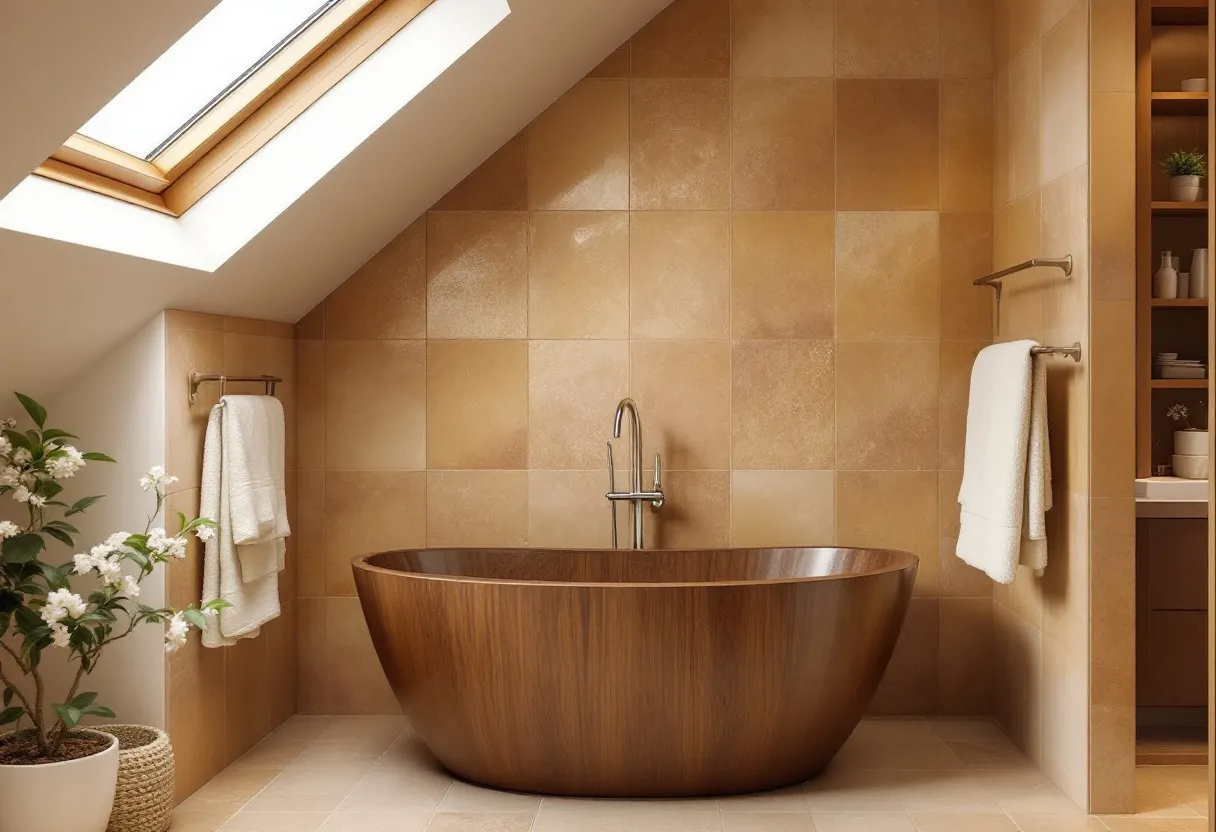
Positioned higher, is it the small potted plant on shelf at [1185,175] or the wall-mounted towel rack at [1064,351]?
the small potted plant on shelf at [1185,175]

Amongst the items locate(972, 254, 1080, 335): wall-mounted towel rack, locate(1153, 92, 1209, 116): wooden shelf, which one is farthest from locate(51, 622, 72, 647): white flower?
locate(1153, 92, 1209, 116): wooden shelf

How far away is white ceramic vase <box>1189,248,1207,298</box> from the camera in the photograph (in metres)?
3.81

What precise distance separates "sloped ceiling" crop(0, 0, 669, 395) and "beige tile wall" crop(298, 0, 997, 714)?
25cm

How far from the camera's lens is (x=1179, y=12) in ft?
12.7

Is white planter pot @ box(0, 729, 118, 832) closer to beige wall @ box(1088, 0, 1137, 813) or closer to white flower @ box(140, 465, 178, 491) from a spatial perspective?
white flower @ box(140, 465, 178, 491)

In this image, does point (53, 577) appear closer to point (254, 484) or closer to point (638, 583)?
point (254, 484)

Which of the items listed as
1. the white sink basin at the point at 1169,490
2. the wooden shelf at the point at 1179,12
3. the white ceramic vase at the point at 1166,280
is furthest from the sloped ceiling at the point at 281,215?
the white sink basin at the point at 1169,490

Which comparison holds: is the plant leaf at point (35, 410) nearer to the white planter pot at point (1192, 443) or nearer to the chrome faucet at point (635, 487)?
the chrome faucet at point (635, 487)

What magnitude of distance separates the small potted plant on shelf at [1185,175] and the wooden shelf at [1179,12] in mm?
472

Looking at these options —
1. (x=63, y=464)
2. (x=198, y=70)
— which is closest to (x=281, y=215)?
(x=198, y=70)

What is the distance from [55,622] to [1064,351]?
275cm

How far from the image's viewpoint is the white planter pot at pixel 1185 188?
3822 millimetres

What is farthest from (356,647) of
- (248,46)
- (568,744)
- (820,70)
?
(820,70)

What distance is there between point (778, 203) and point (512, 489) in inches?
56.1
